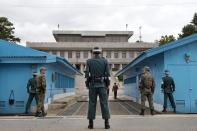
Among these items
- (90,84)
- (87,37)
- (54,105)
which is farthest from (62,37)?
(90,84)

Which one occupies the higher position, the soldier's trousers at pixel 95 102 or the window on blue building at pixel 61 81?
the window on blue building at pixel 61 81

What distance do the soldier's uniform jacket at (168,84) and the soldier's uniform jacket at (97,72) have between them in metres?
7.69

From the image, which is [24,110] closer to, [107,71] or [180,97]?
[180,97]

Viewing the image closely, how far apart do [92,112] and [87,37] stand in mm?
114634

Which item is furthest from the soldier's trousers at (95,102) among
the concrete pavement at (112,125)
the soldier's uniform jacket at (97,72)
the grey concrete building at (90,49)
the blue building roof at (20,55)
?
the grey concrete building at (90,49)

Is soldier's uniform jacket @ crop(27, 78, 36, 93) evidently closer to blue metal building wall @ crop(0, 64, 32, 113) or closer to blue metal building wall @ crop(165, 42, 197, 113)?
blue metal building wall @ crop(0, 64, 32, 113)

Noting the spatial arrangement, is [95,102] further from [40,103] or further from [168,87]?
[168,87]

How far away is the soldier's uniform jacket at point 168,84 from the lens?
66.0ft

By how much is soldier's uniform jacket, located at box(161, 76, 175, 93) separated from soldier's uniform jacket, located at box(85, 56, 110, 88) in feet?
25.2

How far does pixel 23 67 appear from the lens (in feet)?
69.2

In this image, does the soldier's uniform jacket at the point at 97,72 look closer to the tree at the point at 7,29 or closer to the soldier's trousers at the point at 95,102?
the soldier's trousers at the point at 95,102

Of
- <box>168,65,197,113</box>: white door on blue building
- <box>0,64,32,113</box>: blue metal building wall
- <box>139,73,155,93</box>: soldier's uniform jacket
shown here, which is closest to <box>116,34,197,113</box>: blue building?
<box>168,65,197,113</box>: white door on blue building

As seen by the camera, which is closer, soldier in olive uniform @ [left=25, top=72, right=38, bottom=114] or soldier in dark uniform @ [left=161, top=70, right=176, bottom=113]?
soldier in olive uniform @ [left=25, top=72, right=38, bottom=114]

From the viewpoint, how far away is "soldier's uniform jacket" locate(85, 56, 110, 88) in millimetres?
12766
